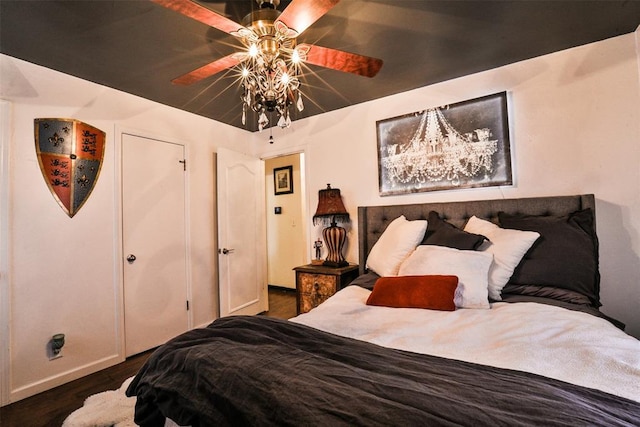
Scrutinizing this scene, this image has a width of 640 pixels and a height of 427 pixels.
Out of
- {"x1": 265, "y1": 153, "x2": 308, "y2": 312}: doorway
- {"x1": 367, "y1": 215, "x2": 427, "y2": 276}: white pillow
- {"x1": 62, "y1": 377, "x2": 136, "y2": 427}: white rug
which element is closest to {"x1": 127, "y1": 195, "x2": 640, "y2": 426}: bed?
{"x1": 367, "y1": 215, "x2": 427, "y2": 276}: white pillow

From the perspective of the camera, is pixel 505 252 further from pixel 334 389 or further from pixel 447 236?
pixel 334 389

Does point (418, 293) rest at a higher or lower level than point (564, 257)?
lower

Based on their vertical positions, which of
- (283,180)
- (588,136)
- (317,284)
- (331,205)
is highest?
(283,180)

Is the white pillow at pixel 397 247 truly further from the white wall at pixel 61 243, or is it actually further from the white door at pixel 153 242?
the white wall at pixel 61 243

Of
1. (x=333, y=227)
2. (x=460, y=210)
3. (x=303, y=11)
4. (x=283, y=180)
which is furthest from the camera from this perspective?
(x=283, y=180)

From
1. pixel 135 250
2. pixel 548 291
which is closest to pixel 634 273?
pixel 548 291

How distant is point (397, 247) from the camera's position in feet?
7.37

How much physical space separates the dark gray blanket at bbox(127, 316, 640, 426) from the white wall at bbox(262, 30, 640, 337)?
1789 mm

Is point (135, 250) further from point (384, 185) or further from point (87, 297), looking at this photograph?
point (384, 185)

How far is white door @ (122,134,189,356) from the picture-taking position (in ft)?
8.57

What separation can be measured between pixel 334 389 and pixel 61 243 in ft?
8.34

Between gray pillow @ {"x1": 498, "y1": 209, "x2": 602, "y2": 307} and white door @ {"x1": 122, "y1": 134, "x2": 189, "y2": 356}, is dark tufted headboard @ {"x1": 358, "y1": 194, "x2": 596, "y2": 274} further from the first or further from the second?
white door @ {"x1": 122, "y1": 134, "x2": 189, "y2": 356}

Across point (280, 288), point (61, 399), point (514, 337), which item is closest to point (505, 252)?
point (514, 337)

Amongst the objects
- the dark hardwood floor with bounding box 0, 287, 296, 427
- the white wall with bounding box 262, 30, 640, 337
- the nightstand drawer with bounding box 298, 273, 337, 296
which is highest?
the white wall with bounding box 262, 30, 640, 337
